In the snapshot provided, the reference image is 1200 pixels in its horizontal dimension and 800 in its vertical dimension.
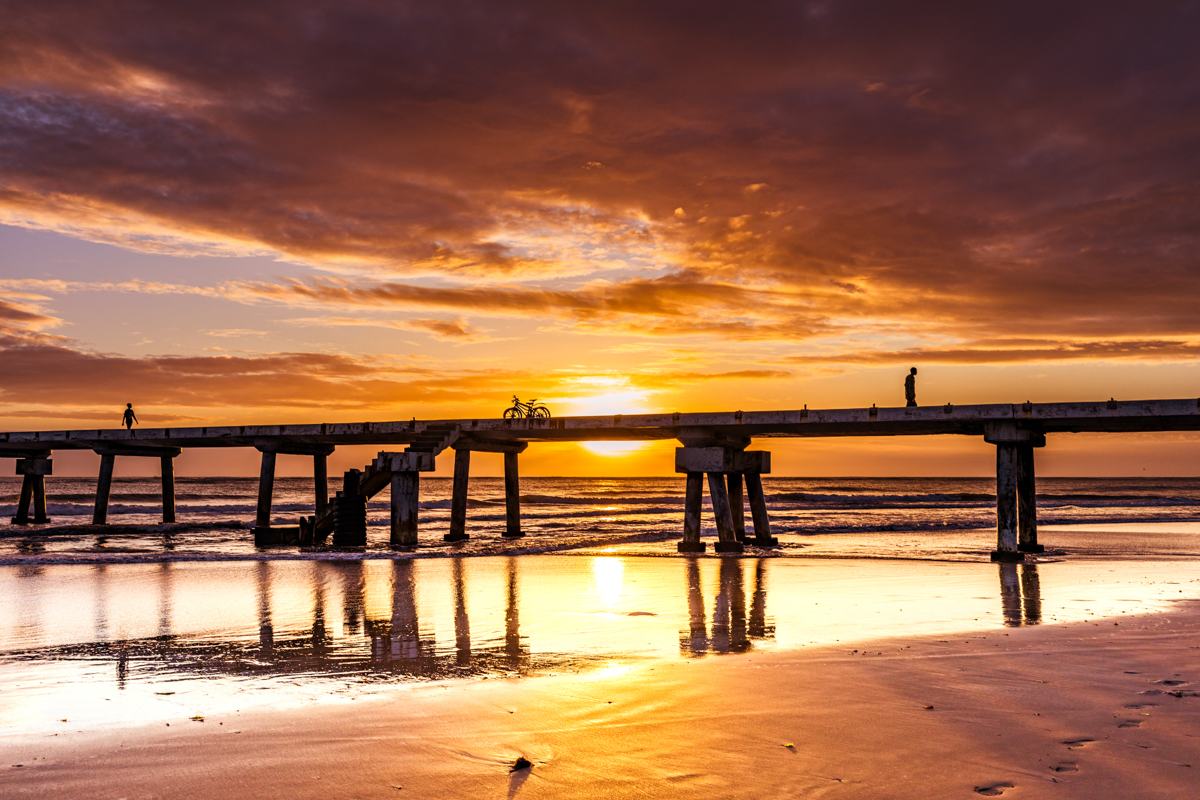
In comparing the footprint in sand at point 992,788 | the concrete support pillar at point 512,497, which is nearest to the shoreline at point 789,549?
the concrete support pillar at point 512,497

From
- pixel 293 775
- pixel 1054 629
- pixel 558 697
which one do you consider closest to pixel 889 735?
pixel 558 697

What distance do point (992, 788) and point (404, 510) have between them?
24.0 metres

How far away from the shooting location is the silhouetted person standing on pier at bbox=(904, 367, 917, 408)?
913 inches

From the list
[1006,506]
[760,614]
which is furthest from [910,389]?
[760,614]

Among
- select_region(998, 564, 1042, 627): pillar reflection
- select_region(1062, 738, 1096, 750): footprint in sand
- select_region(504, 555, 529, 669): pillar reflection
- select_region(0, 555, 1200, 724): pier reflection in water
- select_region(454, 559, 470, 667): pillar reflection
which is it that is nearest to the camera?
select_region(1062, 738, 1096, 750): footprint in sand

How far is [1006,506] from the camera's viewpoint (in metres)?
21.8

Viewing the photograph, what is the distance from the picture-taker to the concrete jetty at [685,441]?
71.7 ft

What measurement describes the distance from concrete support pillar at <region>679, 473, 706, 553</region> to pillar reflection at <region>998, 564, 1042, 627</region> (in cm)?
840

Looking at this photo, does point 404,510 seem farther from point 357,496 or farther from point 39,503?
point 39,503

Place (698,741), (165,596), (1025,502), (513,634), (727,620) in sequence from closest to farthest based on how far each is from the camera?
(698,741) < (513,634) < (727,620) < (165,596) < (1025,502)

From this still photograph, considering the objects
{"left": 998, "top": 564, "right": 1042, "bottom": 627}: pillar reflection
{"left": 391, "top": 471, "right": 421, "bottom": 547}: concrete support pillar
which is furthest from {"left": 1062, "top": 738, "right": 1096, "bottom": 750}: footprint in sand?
{"left": 391, "top": 471, "right": 421, "bottom": 547}: concrete support pillar

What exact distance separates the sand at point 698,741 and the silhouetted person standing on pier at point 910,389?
1568cm

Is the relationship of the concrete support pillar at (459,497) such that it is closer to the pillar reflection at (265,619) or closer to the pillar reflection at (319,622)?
the pillar reflection at (265,619)

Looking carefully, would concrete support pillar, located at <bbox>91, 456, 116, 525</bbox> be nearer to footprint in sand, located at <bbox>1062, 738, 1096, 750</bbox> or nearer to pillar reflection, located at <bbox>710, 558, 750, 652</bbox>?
pillar reflection, located at <bbox>710, 558, 750, 652</bbox>
